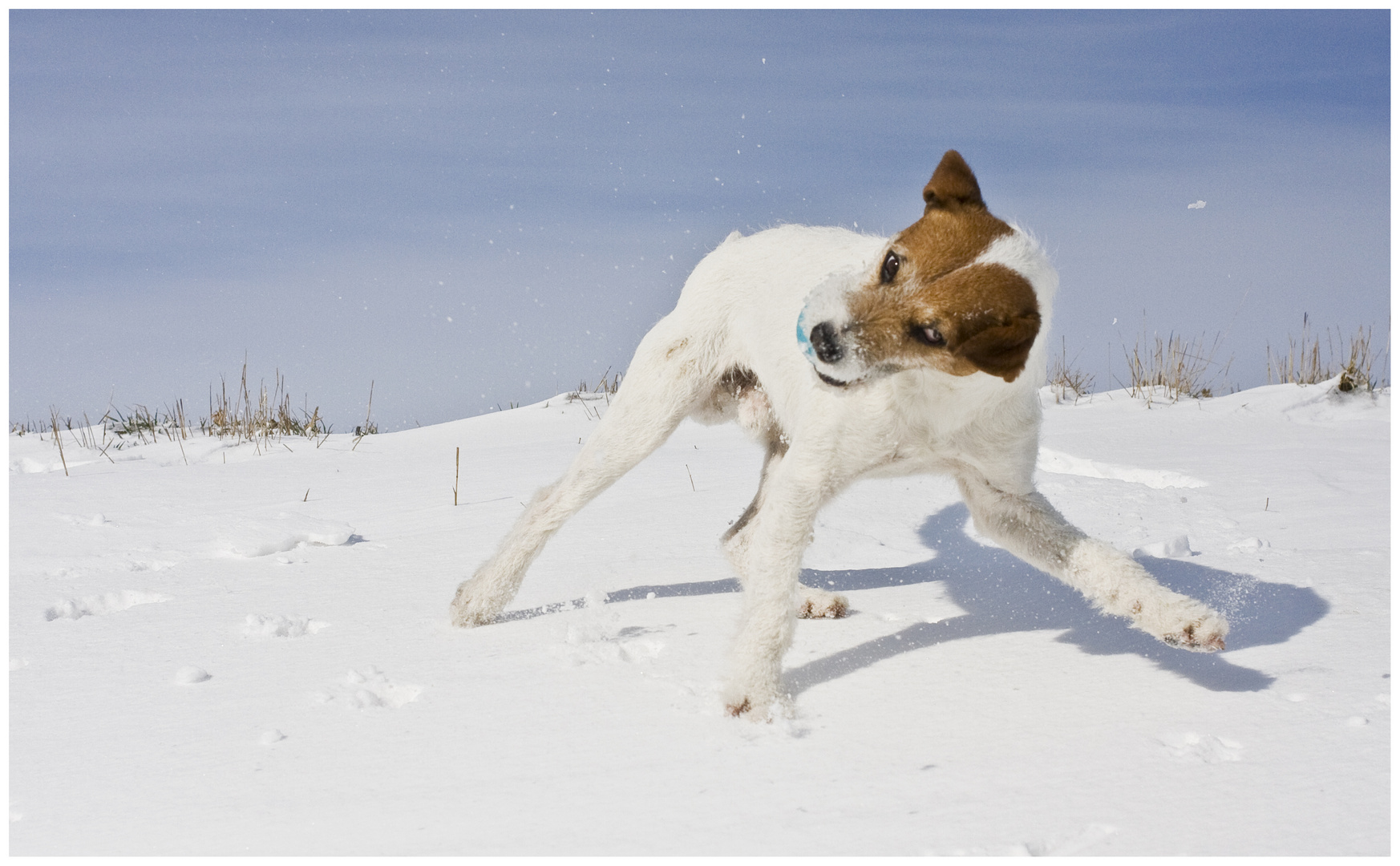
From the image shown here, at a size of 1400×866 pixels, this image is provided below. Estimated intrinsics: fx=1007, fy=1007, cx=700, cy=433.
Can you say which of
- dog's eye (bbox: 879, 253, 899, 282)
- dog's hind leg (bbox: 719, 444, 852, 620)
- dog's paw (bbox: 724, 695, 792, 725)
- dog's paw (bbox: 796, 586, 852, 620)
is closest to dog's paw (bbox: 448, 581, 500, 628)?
dog's hind leg (bbox: 719, 444, 852, 620)

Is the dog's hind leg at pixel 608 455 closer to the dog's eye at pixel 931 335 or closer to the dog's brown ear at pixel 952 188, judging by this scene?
the dog's brown ear at pixel 952 188

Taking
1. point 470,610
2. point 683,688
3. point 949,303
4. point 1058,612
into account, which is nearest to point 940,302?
point 949,303

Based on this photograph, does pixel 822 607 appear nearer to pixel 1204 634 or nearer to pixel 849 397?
pixel 849 397

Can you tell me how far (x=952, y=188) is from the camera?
2.82m

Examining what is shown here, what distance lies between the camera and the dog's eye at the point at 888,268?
271cm

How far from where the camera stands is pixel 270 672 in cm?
326

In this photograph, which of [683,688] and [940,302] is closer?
[940,302]

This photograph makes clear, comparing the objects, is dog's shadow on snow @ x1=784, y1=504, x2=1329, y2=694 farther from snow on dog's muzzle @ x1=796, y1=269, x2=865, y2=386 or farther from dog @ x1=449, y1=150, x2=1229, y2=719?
snow on dog's muzzle @ x1=796, y1=269, x2=865, y2=386

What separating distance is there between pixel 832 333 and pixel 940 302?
29 cm

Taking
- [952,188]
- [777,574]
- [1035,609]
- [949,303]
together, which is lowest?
[1035,609]

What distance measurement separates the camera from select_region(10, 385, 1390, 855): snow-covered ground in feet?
7.27

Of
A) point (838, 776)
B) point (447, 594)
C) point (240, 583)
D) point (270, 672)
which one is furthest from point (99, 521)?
point (838, 776)

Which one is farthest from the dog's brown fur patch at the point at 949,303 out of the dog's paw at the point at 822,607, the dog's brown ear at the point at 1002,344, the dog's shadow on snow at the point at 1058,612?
the dog's paw at the point at 822,607

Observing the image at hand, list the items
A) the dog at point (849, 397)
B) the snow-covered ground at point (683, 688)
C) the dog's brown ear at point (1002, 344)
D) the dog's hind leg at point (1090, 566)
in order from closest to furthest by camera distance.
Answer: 1. the snow-covered ground at point (683, 688)
2. the dog's brown ear at point (1002, 344)
3. the dog at point (849, 397)
4. the dog's hind leg at point (1090, 566)
